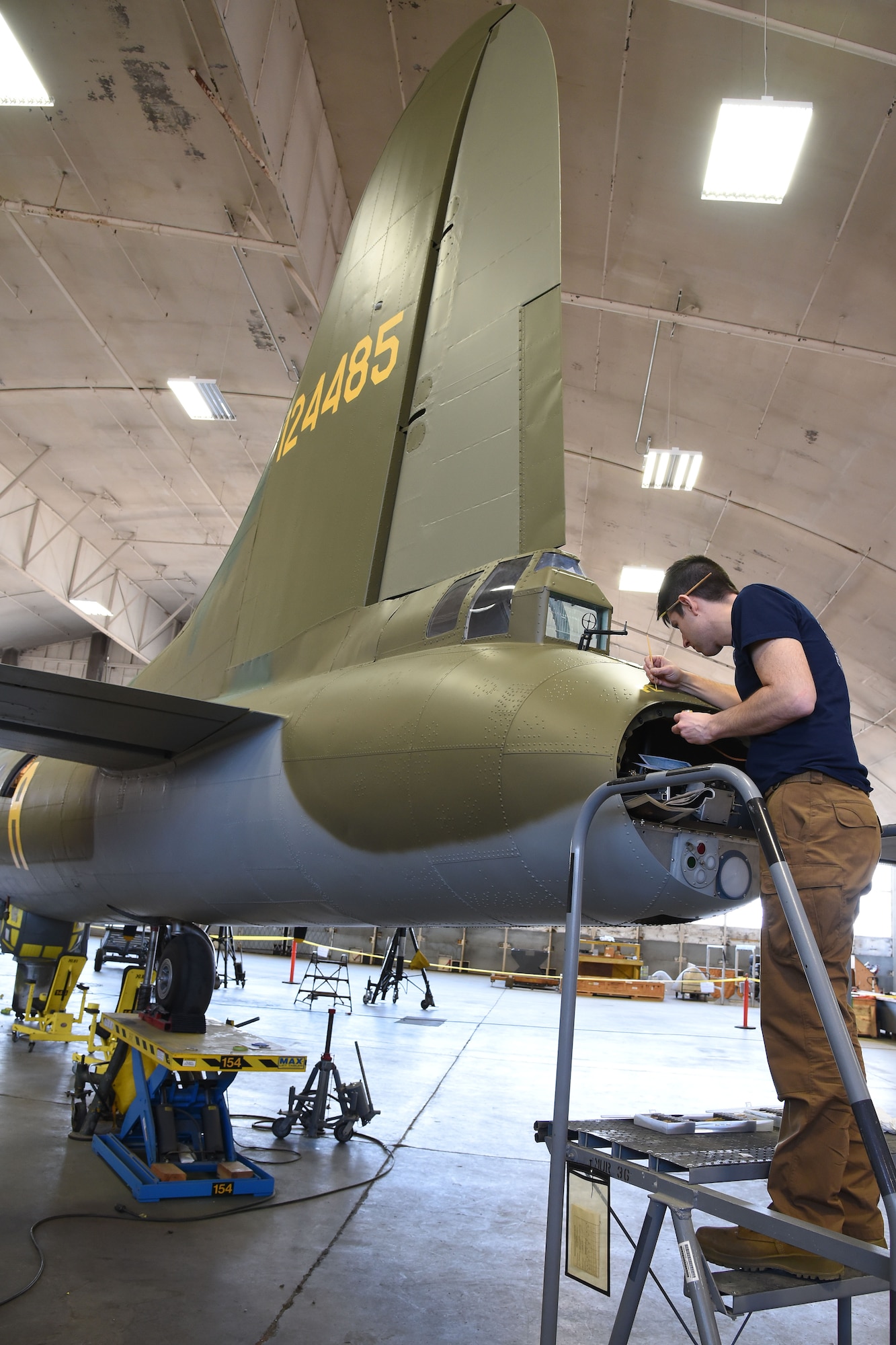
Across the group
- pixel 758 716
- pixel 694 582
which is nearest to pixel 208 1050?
pixel 694 582

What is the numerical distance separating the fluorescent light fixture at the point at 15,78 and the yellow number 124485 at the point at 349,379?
623cm

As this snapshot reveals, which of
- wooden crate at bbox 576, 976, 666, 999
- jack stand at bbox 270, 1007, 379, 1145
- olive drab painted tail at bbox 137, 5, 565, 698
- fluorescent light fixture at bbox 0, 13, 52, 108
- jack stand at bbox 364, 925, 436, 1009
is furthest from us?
wooden crate at bbox 576, 976, 666, 999

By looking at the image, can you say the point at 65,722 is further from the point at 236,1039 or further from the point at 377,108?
the point at 377,108

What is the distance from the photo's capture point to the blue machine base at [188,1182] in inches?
226

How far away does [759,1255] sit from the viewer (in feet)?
8.14

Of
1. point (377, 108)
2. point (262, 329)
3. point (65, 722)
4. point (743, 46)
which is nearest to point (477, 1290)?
point (65, 722)

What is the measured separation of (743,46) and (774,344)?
4212 mm

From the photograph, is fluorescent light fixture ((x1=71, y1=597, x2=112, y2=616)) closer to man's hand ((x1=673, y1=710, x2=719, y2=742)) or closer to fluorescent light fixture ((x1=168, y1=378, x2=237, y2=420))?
fluorescent light fixture ((x1=168, y1=378, x2=237, y2=420))

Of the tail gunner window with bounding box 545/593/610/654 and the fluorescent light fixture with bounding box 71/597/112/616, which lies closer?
the tail gunner window with bounding box 545/593/610/654

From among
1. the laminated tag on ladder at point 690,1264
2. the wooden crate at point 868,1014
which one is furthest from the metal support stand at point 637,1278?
the wooden crate at point 868,1014

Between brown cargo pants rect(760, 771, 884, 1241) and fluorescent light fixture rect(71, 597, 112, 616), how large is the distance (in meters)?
24.7

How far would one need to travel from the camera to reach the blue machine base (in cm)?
574

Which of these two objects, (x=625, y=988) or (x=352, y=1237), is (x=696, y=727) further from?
(x=625, y=988)

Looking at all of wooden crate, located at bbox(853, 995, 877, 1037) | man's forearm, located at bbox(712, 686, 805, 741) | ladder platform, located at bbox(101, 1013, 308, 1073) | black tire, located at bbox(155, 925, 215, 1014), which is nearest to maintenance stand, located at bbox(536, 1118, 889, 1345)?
man's forearm, located at bbox(712, 686, 805, 741)
